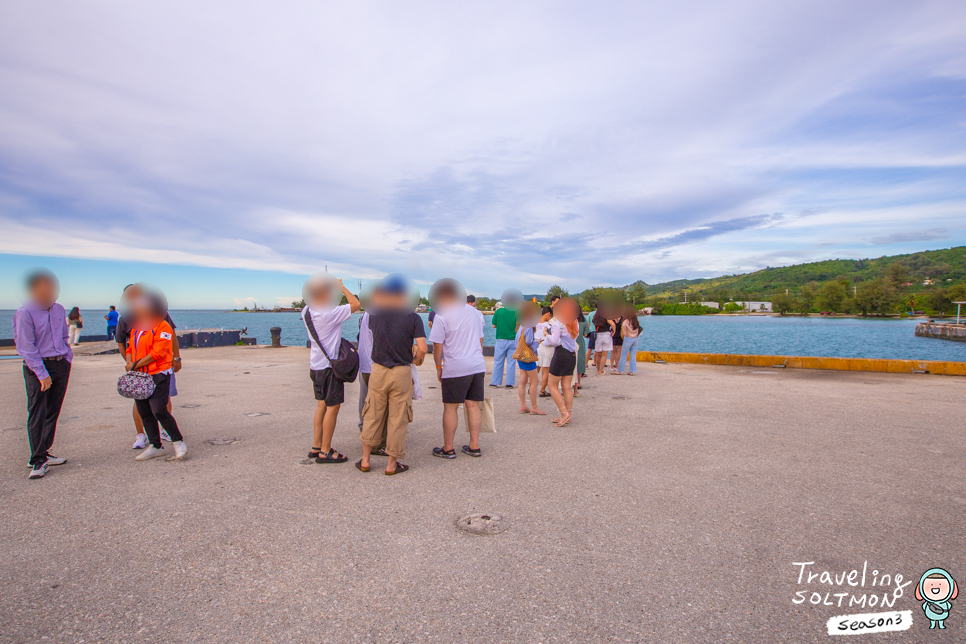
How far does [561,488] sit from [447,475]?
3.71ft

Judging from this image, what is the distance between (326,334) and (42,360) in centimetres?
272

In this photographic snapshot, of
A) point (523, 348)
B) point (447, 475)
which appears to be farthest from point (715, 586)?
point (523, 348)

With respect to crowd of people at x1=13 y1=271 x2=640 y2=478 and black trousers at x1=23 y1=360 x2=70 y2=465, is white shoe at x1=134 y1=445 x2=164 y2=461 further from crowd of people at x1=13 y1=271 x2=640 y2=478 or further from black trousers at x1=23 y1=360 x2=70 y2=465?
black trousers at x1=23 y1=360 x2=70 y2=465

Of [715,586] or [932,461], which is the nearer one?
[715,586]

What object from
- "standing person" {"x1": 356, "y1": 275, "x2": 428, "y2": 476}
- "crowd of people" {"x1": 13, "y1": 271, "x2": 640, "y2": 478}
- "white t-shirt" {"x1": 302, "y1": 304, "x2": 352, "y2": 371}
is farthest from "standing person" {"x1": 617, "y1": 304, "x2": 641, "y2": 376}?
"white t-shirt" {"x1": 302, "y1": 304, "x2": 352, "y2": 371}

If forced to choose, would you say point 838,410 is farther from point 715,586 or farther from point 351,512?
point 351,512

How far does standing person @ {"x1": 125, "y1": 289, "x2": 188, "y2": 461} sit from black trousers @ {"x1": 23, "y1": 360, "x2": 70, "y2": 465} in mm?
600

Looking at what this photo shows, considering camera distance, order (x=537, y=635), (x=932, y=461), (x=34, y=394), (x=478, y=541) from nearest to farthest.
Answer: (x=537, y=635) → (x=478, y=541) → (x=34, y=394) → (x=932, y=461)

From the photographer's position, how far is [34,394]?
454 centimetres

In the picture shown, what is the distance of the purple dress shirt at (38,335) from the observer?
4406 mm

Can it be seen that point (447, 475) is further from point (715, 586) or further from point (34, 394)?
point (34, 394)

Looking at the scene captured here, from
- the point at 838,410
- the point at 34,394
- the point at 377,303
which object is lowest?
the point at 838,410

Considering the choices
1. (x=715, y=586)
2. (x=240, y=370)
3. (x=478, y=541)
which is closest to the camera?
(x=715, y=586)

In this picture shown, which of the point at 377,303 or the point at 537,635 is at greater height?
the point at 377,303
